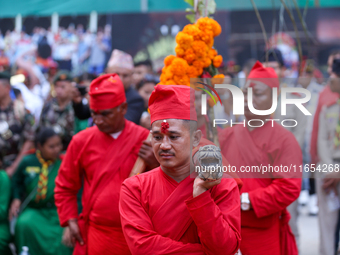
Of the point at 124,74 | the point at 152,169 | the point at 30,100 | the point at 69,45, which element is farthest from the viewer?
the point at 69,45

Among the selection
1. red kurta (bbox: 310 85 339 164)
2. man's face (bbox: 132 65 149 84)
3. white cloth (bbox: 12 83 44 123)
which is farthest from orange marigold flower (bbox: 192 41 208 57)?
white cloth (bbox: 12 83 44 123)

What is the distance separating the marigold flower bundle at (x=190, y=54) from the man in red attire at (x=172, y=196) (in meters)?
0.66

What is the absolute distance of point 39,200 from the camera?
15.4 feet

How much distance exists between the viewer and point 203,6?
129 inches

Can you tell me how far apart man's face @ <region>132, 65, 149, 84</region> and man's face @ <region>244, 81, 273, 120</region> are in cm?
307

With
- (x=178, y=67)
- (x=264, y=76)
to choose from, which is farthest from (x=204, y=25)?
(x=264, y=76)

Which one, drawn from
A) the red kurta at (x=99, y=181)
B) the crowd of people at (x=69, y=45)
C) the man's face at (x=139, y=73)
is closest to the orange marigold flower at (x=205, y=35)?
the red kurta at (x=99, y=181)

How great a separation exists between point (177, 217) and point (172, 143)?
0.39 metres

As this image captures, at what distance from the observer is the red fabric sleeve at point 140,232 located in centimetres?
211

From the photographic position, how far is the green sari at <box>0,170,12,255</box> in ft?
14.9

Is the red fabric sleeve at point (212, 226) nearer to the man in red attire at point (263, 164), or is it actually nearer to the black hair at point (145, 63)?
the man in red attire at point (263, 164)

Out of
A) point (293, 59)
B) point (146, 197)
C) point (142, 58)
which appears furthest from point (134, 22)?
point (146, 197)

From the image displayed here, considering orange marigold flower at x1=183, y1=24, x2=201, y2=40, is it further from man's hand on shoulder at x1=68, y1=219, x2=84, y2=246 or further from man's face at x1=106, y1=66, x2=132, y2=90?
man's hand on shoulder at x1=68, y1=219, x2=84, y2=246

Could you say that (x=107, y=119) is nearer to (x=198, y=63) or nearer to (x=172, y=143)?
(x=198, y=63)
